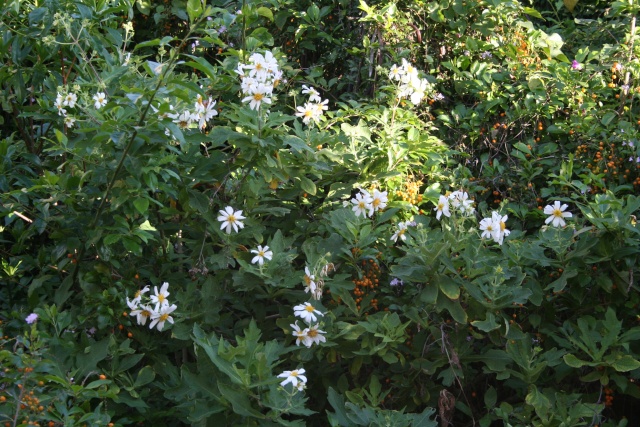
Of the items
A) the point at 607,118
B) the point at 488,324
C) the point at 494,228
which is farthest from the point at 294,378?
the point at 607,118

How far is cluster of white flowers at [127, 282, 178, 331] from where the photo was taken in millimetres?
2611

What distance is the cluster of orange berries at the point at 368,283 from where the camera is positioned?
2855 mm

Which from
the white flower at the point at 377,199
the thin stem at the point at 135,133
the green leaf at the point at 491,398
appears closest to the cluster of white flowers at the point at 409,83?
the white flower at the point at 377,199

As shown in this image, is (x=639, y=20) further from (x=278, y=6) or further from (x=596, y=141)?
(x=278, y=6)

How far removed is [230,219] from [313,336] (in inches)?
20.7

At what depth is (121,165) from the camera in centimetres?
262

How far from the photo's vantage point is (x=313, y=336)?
2.60 metres

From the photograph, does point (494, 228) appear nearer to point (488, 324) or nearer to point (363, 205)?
point (488, 324)

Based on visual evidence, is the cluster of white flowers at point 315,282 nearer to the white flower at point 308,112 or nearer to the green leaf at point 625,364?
the white flower at point 308,112

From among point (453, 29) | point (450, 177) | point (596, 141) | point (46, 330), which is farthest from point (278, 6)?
point (46, 330)

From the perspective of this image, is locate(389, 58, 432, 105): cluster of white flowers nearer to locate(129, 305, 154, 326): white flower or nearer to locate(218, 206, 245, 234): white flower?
locate(218, 206, 245, 234): white flower

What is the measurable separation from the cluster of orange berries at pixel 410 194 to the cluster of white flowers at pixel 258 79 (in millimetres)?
942

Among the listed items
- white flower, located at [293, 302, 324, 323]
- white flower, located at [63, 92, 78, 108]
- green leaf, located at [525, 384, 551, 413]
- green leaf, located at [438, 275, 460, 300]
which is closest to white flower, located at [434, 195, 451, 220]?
green leaf, located at [438, 275, 460, 300]

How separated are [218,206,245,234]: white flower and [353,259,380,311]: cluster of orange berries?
0.46m
